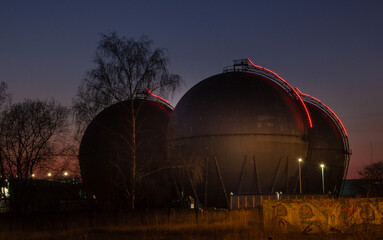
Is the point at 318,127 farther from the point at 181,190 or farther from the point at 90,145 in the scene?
the point at 90,145

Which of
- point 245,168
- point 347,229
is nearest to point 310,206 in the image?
point 347,229

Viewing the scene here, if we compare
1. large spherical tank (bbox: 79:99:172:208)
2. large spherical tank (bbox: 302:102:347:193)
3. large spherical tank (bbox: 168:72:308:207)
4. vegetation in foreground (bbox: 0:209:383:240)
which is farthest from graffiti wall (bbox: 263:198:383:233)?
large spherical tank (bbox: 302:102:347:193)

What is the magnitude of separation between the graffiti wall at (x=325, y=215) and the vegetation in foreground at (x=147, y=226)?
460mm

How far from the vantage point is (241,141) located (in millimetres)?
34812

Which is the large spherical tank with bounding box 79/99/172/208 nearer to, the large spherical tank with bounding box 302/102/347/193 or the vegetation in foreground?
the vegetation in foreground

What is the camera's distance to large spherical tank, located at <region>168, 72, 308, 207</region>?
34.9 metres

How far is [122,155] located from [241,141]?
31.4ft

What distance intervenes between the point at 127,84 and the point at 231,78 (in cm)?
1395

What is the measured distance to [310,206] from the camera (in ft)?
64.9

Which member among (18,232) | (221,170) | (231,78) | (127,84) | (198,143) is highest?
(231,78)

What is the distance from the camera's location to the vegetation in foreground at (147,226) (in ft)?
63.4

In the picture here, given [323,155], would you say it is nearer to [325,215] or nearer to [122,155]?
[122,155]

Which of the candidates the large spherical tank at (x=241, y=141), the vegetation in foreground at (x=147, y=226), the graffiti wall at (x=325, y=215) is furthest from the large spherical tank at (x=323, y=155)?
the graffiti wall at (x=325, y=215)

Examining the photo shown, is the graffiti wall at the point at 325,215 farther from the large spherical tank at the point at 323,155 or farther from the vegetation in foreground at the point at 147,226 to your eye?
the large spherical tank at the point at 323,155
